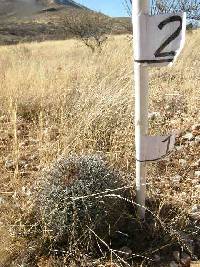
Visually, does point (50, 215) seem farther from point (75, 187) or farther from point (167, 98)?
point (167, 98)

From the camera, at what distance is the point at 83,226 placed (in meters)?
2.79

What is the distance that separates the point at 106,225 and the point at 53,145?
1.26m

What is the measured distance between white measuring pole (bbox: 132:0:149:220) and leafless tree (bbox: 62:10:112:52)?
1313cm

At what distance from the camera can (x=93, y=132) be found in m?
4.31

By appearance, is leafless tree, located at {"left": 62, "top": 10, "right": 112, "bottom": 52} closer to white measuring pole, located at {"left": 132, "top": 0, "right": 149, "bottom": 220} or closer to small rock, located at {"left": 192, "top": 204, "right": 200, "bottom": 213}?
small rock, located at {"left": 192, "top": 204, "right": 200, "bottom": 213}

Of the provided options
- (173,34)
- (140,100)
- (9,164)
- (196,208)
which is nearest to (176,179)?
(196,208)

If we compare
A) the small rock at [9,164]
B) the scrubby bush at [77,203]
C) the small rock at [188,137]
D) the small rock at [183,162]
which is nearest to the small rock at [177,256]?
the scrubby bush at [77,203]

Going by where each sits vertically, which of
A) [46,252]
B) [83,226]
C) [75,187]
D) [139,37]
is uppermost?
[139,37]

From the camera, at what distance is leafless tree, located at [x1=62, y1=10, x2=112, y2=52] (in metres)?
16.2

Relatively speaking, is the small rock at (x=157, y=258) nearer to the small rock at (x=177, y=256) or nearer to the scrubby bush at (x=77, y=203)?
the small rock at (x=177, y=256)

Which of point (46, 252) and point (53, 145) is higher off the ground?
point (53, 145)

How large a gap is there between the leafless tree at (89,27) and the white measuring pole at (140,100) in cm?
1313

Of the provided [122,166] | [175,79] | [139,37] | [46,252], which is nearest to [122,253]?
[46,252]

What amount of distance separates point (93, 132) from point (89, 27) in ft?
42.1
